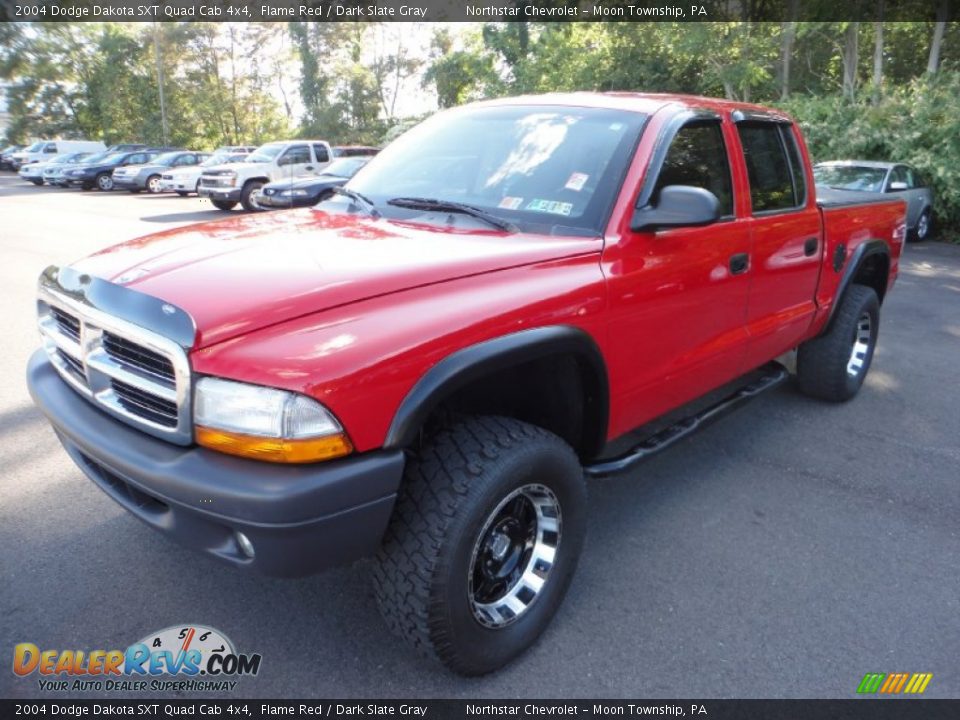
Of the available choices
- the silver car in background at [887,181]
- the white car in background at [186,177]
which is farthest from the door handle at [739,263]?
the white car in background at [186,177]

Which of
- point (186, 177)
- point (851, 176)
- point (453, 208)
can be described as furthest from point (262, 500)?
point (186, 177)

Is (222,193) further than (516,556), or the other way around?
(222,193)

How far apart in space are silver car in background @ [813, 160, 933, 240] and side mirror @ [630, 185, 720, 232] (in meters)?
9.81

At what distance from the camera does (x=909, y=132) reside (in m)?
13.5

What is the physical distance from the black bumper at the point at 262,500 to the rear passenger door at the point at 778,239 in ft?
7.63

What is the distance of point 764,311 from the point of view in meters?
3.60

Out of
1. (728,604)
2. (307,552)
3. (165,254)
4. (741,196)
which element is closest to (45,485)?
(165,254)

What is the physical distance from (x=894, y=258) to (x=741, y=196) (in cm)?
249

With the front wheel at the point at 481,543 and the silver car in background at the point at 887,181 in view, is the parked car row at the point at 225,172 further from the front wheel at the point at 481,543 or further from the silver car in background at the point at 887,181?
the front wheel at the point at 481,543

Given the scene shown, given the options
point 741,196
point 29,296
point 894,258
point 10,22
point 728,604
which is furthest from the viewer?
point 10,22

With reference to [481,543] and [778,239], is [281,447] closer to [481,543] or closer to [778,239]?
[481,543]

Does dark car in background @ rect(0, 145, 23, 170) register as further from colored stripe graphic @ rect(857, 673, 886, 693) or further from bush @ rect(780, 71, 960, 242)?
colored stripe graphic @ rect(857, 673, 886, 693)

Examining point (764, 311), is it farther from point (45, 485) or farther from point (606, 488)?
point (45, 485)

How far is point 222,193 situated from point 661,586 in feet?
58.6
